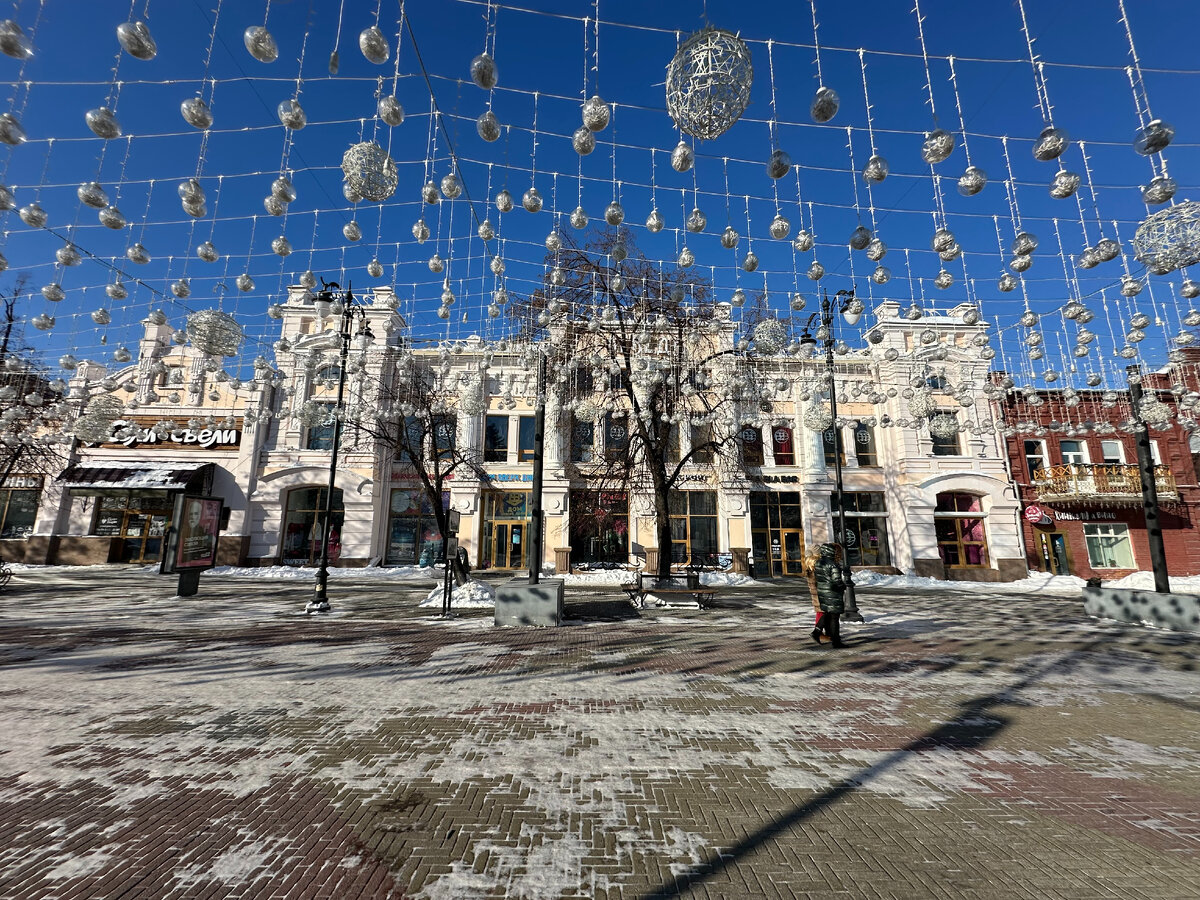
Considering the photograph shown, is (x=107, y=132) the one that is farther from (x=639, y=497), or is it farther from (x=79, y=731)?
(x=639, y=497)

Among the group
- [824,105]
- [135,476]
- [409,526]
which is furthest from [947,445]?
[135,476]

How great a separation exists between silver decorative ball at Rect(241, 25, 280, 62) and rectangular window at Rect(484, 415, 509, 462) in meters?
21.6

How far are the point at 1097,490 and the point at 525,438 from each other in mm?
27488

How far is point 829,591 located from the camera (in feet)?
30.7

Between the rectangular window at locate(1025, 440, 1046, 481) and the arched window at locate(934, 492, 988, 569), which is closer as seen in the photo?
the arched window at locate(934, 492, 988, 569)

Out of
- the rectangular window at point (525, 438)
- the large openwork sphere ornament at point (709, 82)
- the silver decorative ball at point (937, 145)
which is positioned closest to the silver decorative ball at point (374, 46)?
the large openwork sphere ornament at point (709, 82)

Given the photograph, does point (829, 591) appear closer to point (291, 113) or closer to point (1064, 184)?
point (1064, 184)

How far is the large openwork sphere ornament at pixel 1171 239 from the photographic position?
656 centimetres

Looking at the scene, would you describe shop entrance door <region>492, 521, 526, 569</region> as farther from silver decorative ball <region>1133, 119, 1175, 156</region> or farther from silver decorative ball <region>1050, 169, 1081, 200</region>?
silver decorative ball <region>1133, 119, 1175, 156</region>

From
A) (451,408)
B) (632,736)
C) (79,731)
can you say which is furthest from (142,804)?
(451,408)

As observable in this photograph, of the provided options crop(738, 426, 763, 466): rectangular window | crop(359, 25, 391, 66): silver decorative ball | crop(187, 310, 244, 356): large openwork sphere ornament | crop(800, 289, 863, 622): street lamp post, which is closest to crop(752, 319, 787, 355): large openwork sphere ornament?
crop(800, 289, 863, 622): street lamp post

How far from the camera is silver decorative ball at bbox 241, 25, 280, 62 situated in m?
4.44

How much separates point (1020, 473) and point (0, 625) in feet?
120

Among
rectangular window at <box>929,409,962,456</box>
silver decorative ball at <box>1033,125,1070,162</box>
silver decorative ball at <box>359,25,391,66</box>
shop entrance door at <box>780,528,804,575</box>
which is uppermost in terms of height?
rectangular window at <box>929,409,962,456</box>
